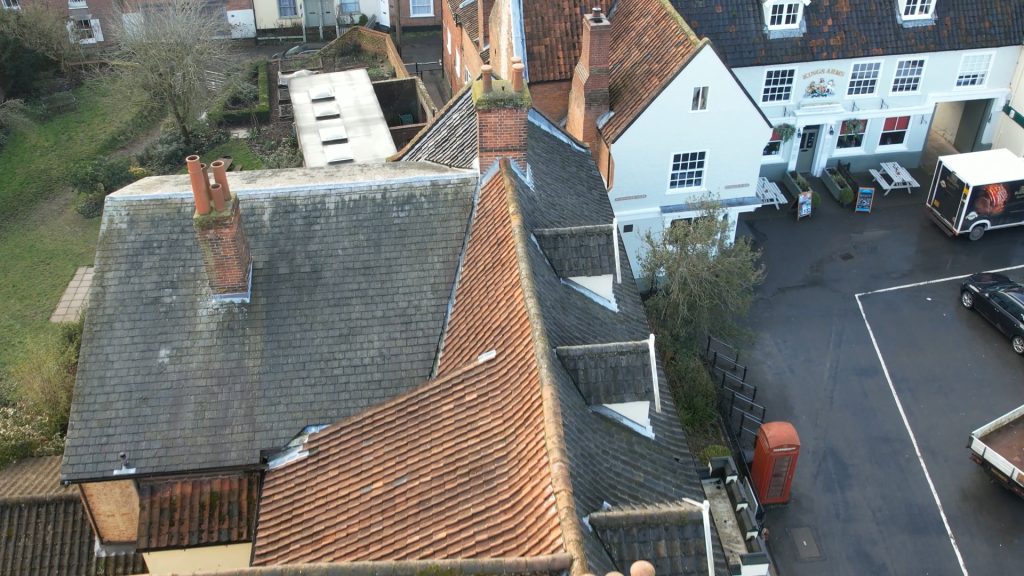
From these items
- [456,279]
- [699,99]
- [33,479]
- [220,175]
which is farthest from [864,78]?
[33,479]

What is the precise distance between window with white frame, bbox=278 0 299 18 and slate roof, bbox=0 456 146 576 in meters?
41.5

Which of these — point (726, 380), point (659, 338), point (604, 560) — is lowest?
point (726, 380)

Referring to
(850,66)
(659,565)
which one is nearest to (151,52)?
(850,66)

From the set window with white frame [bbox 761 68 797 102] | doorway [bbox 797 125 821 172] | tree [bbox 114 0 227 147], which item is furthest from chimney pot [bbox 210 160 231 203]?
doorway [bbox 797 125 821 172]

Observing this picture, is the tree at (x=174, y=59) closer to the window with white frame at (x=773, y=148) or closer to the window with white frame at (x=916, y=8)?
the window with white frame at (x=773, y=148)

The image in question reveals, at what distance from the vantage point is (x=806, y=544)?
24484mm

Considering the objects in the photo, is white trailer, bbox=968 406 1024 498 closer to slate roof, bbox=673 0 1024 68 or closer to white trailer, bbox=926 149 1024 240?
white trailer, bbox=926 149 1024 240

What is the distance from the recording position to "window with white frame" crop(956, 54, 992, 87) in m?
38.0

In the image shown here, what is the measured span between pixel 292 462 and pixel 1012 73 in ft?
117

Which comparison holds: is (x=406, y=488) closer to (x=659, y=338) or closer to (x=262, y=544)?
(x=262, y=544)

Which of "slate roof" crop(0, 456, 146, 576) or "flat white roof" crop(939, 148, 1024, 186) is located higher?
"flat white roof" crop(939, 148, 1024, 186)

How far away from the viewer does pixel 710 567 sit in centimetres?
1342

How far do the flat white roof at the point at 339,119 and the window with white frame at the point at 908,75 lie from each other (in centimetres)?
2175

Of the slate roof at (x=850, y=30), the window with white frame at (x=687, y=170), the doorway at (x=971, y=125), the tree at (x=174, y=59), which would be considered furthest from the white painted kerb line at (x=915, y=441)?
the tree at (x=174, y=59)
